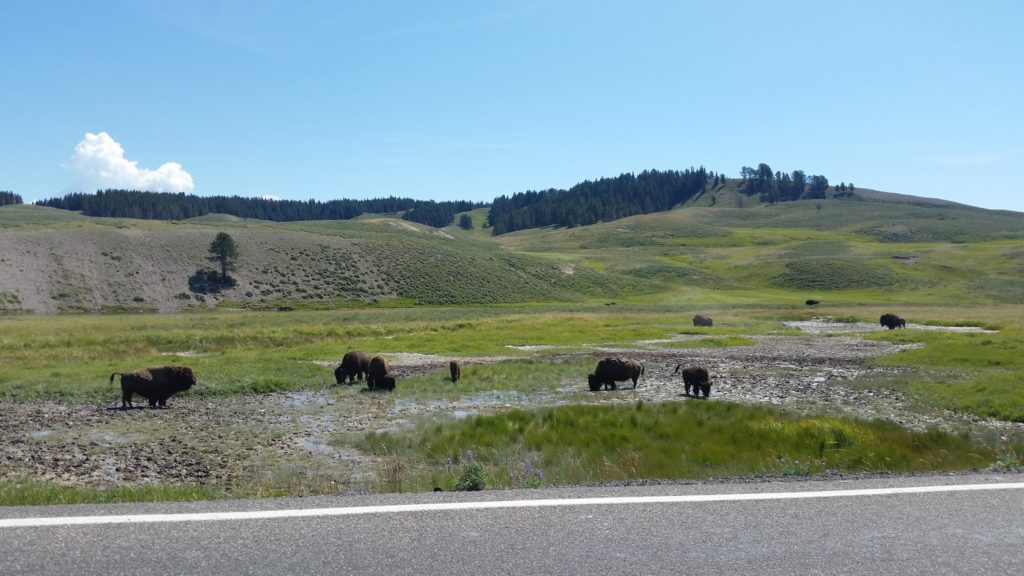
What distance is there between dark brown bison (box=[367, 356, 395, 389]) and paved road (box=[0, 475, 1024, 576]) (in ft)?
54.8

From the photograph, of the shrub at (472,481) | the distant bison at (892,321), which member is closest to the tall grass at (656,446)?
the shrub at (472,481)

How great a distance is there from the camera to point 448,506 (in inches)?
260

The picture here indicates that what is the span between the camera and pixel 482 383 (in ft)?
79.4

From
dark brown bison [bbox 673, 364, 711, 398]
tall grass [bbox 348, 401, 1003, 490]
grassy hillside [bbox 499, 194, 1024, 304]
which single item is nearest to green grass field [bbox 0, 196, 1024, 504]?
tall grass [bbox 348, 401, 1003, 490]

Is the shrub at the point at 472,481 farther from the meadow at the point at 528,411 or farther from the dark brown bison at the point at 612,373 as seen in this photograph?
the dark brown bison at the point at 612,373

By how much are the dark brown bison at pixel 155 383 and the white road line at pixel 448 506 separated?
14726 millimetres

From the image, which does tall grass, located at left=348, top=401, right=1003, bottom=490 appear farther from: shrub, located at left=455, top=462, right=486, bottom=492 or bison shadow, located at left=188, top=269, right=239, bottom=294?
bison shadow, located at left=188, top=269, right=239, bottom=294

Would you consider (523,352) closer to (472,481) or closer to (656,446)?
(656,446)

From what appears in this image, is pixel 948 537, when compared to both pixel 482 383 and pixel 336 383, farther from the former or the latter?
pixel 336 383

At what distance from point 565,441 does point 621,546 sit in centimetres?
901

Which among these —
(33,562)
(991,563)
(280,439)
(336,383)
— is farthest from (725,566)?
(336,383)

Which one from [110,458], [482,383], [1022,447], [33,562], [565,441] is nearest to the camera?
[33,562]

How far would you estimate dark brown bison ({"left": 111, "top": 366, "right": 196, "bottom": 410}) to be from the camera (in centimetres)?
1934

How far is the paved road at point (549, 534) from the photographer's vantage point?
5.23 m
